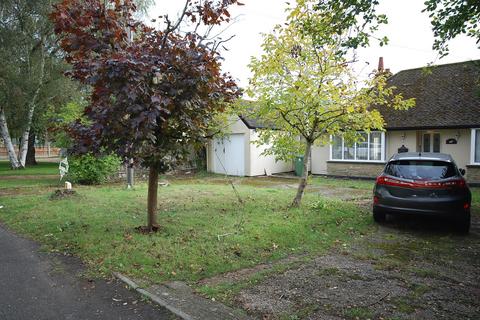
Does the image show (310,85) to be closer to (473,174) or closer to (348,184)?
(348,184)

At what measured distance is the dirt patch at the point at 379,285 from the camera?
12.7 ft

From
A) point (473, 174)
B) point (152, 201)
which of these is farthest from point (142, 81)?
point (473, 174)

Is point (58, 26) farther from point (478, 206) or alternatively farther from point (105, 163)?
point (478, 206)

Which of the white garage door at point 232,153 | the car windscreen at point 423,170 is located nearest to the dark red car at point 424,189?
the car windscreen at point 423,170

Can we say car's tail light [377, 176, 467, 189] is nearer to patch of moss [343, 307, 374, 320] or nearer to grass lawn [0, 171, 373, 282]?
grass lawn [0, 171, 373, 282]

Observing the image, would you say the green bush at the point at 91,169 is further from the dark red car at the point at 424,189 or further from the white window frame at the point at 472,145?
the white window frame at the point at 472,145

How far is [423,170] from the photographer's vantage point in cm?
745

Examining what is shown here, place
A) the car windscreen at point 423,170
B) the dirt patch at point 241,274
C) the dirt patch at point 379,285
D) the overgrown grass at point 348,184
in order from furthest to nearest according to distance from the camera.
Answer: the overgrown grass at point 348,184
the car windscreen at point 423,170
the dirt patch at point 241,274
the dirt patch at point 379,285

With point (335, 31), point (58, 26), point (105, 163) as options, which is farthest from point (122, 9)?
point (105, 163)

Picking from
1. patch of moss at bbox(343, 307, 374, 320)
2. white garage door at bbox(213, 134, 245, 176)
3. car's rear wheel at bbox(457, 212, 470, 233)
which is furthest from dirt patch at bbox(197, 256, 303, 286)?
white garage door at bbox(213, 134, 245, 176)

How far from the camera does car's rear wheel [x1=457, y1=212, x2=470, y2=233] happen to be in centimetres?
717

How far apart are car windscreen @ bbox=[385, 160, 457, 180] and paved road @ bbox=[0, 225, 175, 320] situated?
5.73 metres

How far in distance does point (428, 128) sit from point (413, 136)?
105 centimetres

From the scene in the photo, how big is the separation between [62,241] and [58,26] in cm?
365
